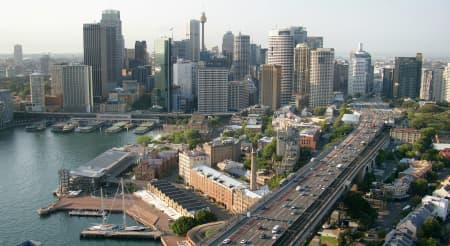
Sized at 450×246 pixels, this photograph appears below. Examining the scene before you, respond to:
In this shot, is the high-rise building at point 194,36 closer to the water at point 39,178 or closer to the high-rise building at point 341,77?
the high-rise building at point 341,77

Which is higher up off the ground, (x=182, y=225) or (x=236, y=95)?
(x=236, y=95)

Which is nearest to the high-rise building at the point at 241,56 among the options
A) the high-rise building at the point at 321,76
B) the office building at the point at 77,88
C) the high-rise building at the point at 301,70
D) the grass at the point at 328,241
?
the high-rise building at the point at 301,70

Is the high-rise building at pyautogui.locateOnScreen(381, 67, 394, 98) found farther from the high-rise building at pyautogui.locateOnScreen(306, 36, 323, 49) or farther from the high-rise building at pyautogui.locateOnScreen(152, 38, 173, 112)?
the high-rise building at pyautogui.locateOnScreen(152, 38, 173, 112)

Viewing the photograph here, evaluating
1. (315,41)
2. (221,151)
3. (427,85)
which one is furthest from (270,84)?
(221,151)

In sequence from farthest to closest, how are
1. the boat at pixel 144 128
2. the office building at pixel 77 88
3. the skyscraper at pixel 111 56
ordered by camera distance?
the skyscraper at pixel 111 56 < the office building at pixel 77 88 < the boat at pixel 144 128

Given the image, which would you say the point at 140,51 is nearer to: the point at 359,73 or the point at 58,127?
the point at 359,73

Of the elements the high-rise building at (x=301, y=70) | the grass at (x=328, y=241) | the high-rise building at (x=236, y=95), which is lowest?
the grass at (x=328, y=241)
